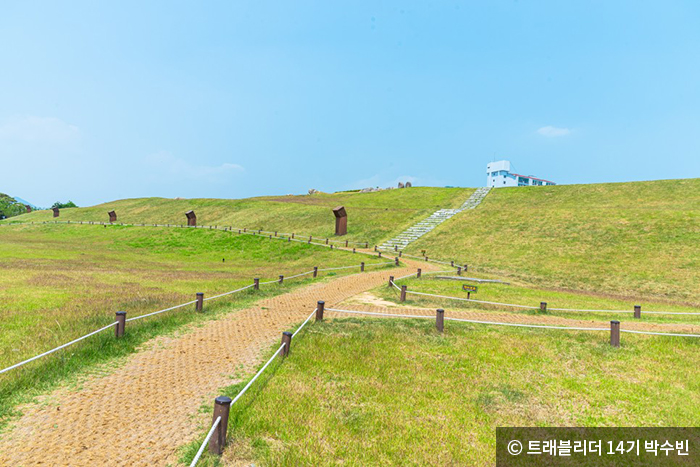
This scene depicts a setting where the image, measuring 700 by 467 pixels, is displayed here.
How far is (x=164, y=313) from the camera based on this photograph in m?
13.7

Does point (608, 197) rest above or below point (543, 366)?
above

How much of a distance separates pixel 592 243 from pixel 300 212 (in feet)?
144

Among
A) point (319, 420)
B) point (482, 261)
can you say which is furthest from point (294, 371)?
point (482, 261)

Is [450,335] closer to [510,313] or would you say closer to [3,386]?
[510,313]

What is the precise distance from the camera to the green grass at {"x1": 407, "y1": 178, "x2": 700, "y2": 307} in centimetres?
2575

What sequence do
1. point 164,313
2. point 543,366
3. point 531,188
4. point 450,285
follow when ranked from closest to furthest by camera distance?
1. point 543,366
2. point 164,313
3. point 450,285
4. point 531,188

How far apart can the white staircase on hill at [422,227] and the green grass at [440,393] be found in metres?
29.0

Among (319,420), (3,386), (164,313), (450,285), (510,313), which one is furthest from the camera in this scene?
(450,285)

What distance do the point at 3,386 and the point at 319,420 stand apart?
6790 mm

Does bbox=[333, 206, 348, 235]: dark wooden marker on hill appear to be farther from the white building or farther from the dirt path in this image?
the white building

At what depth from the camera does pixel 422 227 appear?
46344mm

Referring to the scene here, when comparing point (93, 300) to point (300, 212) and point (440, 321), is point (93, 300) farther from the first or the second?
point (300, 212)

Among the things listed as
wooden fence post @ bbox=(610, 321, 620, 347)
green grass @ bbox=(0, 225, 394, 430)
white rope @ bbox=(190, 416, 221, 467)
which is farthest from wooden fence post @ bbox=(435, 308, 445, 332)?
green grass @ bbox=(0, 225, 394, 430)

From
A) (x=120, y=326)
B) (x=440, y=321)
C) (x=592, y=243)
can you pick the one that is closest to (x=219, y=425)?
(x=120, y=326)
